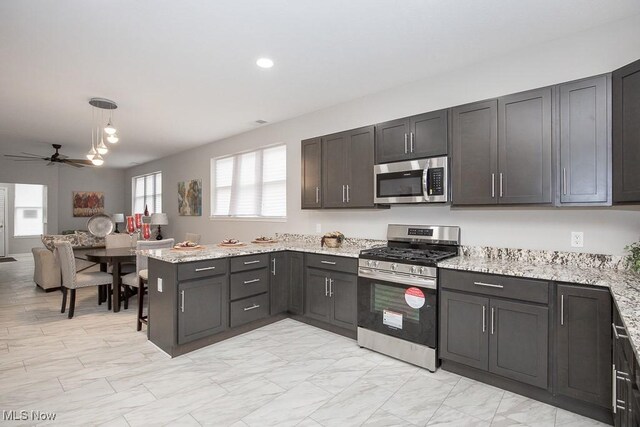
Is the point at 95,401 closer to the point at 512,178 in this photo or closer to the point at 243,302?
the point at 243,302

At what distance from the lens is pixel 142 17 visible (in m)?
2.29

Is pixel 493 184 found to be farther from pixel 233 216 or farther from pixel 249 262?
pixel 233 216

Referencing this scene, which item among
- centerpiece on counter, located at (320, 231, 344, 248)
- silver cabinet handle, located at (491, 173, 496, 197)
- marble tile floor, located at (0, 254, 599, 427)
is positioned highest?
silver cabinet handle, located at (491, 173, 496, 197)

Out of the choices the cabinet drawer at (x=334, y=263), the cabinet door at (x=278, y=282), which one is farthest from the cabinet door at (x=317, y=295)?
the cabinet door at (x=278, y=282)

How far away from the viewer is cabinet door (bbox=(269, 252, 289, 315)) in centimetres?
375

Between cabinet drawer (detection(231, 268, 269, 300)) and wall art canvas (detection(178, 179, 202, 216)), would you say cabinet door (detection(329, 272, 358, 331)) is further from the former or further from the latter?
wall art canvas (detection(178, 179, 202, 216))

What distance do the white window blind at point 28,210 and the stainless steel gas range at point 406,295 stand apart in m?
10.5

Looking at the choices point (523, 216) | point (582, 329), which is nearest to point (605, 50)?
point (523, 216)

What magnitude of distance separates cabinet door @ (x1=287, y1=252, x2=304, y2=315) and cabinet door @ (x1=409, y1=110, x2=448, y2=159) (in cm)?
174

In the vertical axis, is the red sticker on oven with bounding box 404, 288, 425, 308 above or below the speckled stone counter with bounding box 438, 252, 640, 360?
below

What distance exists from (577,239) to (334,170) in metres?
2.35

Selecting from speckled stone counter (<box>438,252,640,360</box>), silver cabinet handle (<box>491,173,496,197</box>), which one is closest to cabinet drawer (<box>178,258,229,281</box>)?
speckled stone counter (<box>438,252,640,360</box>)

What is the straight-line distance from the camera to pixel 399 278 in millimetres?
2789

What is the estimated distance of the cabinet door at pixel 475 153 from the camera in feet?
8.59
